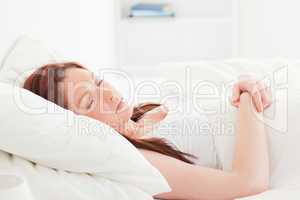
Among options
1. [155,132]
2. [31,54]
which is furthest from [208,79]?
[31,54]

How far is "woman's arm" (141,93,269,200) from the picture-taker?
3.73 ft

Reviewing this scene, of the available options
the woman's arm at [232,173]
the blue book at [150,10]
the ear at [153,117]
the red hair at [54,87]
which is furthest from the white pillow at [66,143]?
the blue book at [150,10]

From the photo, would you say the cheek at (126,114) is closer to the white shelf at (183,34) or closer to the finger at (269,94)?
the finger at (269,94)

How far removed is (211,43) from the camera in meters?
3.87

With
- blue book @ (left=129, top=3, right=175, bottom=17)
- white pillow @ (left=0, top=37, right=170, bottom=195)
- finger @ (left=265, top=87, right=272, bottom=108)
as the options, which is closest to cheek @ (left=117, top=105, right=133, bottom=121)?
white pillow @ (left=0, top=37, right=170, bottom=195)

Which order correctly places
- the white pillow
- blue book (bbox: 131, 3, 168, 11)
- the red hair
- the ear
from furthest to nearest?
blue book (bbox: 131, 3, 168, 11)
the ear
the red hair
the white pillow

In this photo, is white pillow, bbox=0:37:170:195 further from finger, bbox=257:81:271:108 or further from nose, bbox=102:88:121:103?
finger, bbox=257:81:271:108

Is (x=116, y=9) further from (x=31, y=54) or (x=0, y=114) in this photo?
(x=0, y=114)

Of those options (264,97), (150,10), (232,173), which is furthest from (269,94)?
(150,10)

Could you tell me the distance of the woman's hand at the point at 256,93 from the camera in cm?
131

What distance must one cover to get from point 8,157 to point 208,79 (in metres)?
0.92

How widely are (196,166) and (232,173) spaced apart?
9 cm

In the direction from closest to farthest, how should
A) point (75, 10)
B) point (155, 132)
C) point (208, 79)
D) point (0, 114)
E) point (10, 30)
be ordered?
point (0, 114) → point (155, 132) → point (10, 30) → point (208, 79) → point (75, 10)

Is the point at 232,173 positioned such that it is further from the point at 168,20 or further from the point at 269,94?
the point at 168,20
